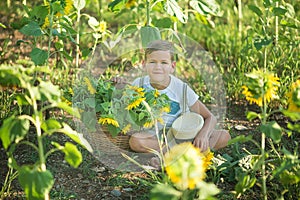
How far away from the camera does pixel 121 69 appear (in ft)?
12.2

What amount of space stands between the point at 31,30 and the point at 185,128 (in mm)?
877

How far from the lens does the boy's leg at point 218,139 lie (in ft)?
9.22

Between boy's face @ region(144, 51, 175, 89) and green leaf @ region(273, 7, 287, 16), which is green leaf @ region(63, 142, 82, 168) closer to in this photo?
boy's face @ region(144, 51, 175, 89)

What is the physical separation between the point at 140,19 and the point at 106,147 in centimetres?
165

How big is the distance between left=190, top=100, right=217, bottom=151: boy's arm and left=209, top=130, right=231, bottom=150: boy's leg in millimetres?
26

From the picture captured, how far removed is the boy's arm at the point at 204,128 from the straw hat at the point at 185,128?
31 millimetres

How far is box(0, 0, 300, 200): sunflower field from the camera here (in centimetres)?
190

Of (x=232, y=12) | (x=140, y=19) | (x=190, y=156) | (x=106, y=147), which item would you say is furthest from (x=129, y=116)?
(x=232, y=12)

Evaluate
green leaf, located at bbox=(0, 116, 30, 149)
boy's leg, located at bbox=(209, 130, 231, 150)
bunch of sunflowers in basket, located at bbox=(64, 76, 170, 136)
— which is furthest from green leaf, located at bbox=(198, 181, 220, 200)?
boy's leg, located at bbox=(209, 130, 231, 150)

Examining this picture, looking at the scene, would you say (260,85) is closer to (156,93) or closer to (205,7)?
(156,93)

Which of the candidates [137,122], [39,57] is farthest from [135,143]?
[39,57]

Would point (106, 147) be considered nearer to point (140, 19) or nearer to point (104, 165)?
point (104, 165)

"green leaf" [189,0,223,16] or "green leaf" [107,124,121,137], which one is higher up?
"green leaf" [189,0,223,16]

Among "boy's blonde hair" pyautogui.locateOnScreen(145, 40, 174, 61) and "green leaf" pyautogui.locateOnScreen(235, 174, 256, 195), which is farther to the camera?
"boy's blonde hair" pyautogui.locateOnScreen(145, 40, 174, 61)
